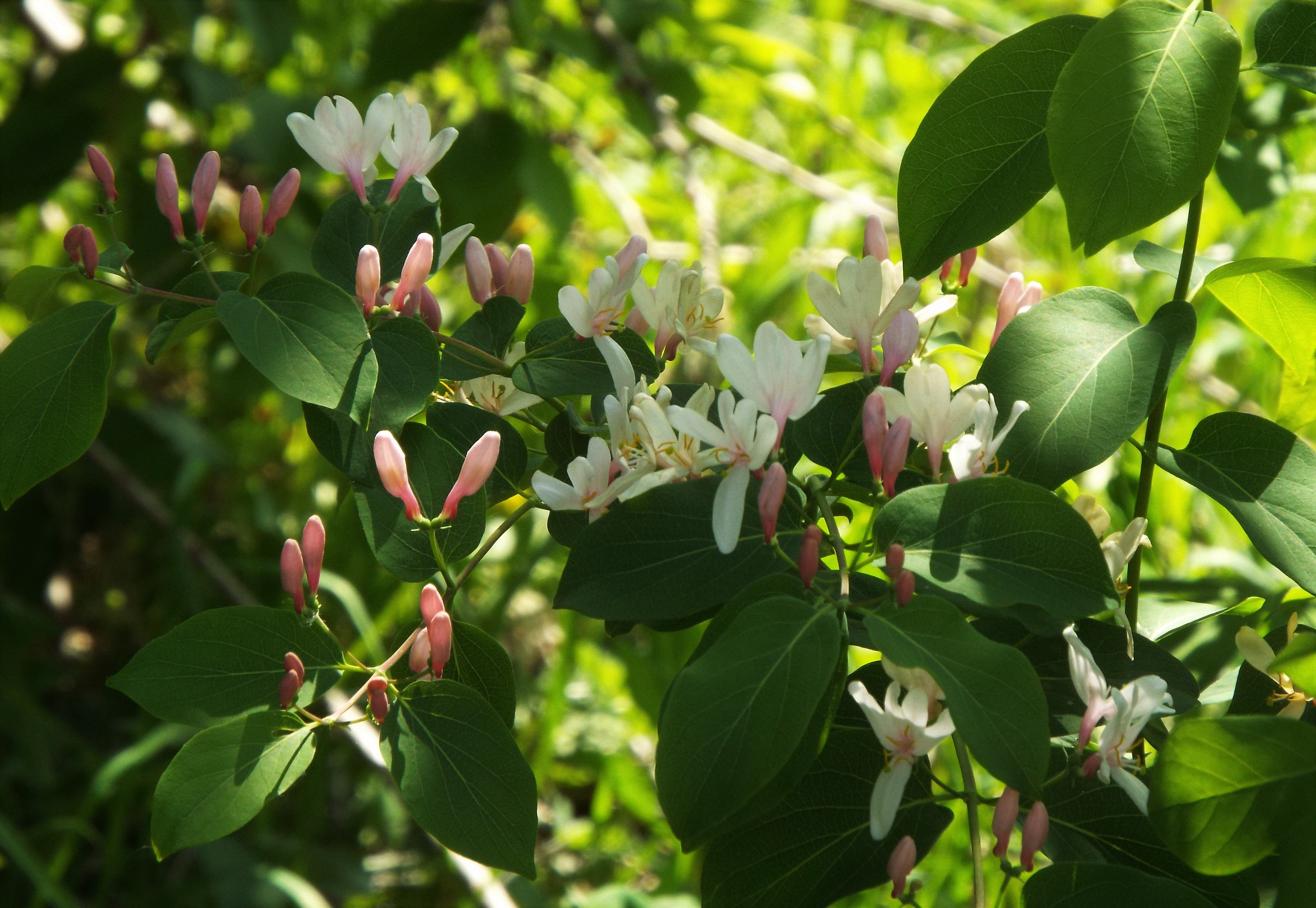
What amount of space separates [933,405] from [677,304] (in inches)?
6.3

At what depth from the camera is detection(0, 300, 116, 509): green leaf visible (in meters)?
0.48

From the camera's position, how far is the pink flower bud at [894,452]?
1.47 ft

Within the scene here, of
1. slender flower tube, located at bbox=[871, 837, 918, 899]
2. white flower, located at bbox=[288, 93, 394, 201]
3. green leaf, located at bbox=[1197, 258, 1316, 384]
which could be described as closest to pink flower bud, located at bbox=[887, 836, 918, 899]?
slender flower tube, located at bbox=[871, 837, 918, 899]

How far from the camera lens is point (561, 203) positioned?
1.57 m

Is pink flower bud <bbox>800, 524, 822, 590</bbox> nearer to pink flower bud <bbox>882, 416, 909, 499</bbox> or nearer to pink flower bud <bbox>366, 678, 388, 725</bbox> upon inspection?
pink flower bud <bbox>882, 416, 909, 499</bbox>

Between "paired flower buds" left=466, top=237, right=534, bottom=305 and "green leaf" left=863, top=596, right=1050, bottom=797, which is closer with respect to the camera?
"green leaf" left=863, top=596, right=1050, bottom=797

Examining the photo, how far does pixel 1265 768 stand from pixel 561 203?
1.33 m

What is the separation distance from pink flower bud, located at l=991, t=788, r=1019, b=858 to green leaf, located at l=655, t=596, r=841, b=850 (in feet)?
0.38

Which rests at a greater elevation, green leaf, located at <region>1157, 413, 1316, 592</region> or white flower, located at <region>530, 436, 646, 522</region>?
white flower, located at <region>530, 436, 646, 522</region>

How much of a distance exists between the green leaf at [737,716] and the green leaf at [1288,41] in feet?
1.17

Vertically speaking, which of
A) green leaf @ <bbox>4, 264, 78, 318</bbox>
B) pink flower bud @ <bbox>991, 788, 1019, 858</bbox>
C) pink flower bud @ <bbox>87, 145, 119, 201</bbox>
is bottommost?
pink flower bud @ <bbox>991, 788, 1019, 858</bbox>

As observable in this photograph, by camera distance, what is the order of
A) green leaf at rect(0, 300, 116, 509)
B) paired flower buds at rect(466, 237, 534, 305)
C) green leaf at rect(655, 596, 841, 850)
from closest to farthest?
green leaf at rect(655, 596, 841, 850) < green leaf at rect(0, 300, 116, 509) < paired flower buds at rect(466, 237, 534, 305)

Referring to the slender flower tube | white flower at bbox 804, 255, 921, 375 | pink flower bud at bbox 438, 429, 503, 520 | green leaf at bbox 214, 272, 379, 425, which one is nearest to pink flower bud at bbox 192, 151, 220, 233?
green leaf at bbox 214, 272, 379, 425

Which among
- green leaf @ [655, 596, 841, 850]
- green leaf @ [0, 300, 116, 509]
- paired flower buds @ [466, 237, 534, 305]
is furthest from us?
paired flower buds @ [466, 237, 534, 305]
